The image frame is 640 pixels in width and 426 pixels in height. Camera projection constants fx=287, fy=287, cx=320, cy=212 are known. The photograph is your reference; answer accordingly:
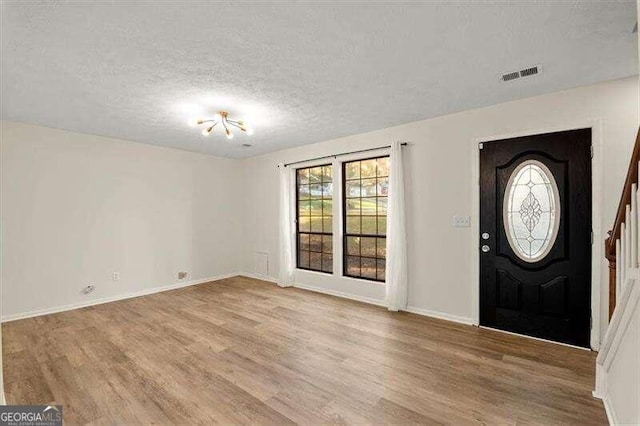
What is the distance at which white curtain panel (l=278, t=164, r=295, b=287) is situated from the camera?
534 cm

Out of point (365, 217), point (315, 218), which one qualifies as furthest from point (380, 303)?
point (315, 218)

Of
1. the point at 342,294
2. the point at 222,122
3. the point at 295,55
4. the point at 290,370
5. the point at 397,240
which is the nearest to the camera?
the point at 295,55

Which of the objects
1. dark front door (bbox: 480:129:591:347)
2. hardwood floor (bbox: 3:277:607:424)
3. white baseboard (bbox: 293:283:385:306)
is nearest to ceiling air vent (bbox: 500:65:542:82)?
dark front door (bbox: 480:129:591:347)

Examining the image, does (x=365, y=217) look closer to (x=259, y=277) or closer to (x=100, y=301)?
(x=259, y=277)

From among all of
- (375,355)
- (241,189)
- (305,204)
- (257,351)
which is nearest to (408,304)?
(375,355)

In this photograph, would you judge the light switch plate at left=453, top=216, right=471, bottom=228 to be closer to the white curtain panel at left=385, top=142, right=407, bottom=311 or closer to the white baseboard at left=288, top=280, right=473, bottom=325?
the white curtain panel at left=385, top=142, right=407, bottom=311

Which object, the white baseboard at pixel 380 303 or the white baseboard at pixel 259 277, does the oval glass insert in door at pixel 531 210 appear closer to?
the white baseboard at pixel 380 303

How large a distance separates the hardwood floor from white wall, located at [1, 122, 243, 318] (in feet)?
2.19

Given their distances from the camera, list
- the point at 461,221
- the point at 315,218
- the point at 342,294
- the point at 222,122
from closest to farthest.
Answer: the point at 461,221
the point at 222,122
the point at 342,294
the point at 315,218

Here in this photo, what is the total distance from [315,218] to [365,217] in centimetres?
109

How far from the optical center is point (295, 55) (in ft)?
7.34

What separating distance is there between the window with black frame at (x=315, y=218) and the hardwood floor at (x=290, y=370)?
1.48 m

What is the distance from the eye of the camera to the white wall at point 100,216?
3.78 metres

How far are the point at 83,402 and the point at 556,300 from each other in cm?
426
